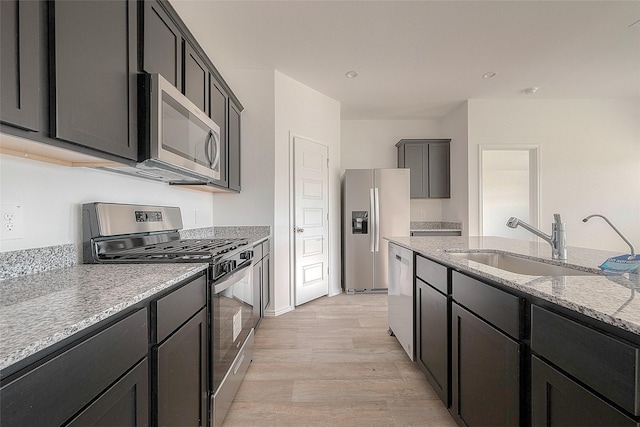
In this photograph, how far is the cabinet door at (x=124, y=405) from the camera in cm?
64

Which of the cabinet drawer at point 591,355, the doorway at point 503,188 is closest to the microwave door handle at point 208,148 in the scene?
the cabinet drawer at point 591,355

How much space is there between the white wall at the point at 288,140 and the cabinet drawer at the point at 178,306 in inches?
72.7

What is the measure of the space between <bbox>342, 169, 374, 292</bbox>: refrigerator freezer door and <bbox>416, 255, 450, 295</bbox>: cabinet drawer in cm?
207

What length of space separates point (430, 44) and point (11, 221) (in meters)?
3.17

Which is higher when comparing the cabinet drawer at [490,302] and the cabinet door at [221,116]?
the cabinet door at [221,116]

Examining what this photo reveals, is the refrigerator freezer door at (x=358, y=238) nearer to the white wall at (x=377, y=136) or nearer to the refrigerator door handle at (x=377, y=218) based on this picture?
the refrigerator door handle at (x=377, y=218)

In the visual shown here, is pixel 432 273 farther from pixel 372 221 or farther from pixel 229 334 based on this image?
pixel 372 221

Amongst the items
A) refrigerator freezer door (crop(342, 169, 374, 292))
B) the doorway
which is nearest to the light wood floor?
refrigerator freezer door (crop(342, 169, 374, 292))

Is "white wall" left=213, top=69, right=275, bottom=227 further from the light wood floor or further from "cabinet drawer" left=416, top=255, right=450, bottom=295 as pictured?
"cabinet drawer" left=416, top=255, right=450, bottom=295

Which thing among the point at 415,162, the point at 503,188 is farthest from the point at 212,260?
the point at 503,188

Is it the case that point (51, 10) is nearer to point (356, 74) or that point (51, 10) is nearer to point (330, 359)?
point (330, 359)

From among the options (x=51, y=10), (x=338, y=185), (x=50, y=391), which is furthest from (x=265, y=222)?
(x=50, y=391)

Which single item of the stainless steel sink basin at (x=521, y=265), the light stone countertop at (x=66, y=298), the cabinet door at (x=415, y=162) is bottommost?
the stainless steel sink basin at (x=521, y=265)

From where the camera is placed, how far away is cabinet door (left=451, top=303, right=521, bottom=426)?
965mm
